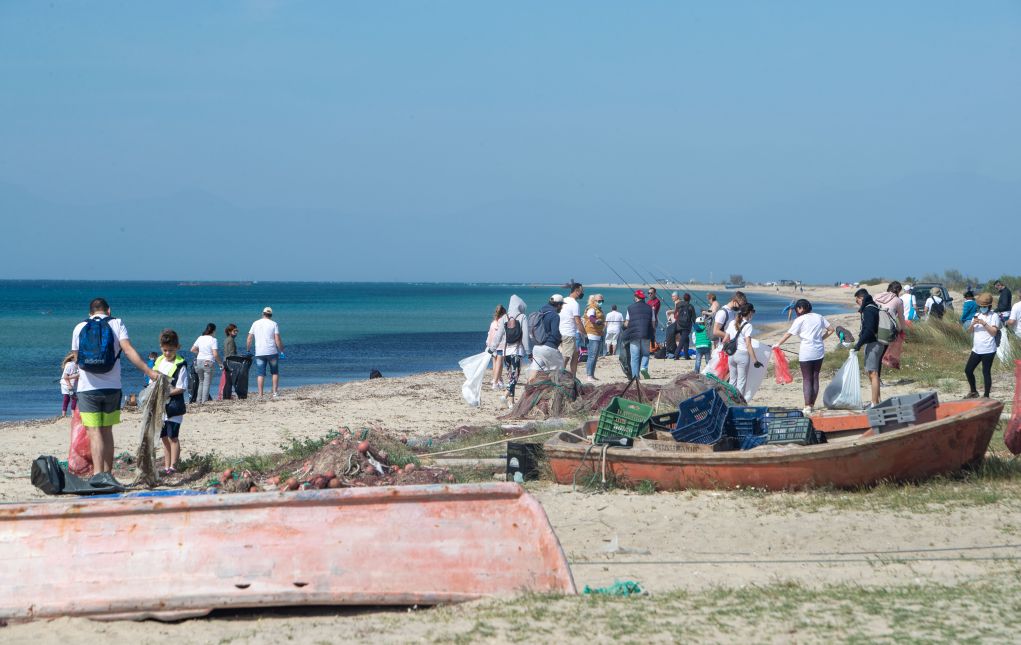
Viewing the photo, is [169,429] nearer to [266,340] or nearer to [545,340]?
[545,340]

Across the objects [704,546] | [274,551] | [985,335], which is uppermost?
[985,335]

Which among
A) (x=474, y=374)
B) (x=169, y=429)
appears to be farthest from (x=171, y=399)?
(x=474, y=374)

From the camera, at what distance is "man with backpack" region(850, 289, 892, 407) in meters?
13.0

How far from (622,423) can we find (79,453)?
5.53 m

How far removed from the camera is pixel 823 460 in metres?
8.73

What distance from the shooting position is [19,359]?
34.9m

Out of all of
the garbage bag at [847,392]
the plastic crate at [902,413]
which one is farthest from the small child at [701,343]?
the plastic crate at [902,413]

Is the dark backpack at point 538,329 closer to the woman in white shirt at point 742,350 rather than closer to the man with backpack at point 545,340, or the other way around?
the man with backpack at point 545,340

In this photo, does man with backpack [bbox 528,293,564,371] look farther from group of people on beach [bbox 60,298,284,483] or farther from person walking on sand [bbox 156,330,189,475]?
person walking on sand [bbox 156,330,189,475]

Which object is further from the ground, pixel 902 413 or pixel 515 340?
pixel 515 340

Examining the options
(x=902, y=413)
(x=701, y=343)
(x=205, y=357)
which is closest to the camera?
(x=902, y=413)

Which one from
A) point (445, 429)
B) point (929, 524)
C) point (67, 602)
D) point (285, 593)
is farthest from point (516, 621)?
point (445, 429)

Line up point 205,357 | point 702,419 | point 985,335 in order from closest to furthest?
1. point 702,419
2. point 985,335
3. point 205,357

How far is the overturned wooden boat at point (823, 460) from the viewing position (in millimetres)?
8672
